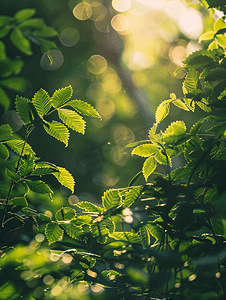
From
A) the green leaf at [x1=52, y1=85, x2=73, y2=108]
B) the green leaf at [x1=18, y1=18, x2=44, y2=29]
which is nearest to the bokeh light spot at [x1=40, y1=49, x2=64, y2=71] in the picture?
the green leaf at [x1=18, y1=18, x2=44, y2=29]

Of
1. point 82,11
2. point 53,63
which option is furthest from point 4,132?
point 82,11

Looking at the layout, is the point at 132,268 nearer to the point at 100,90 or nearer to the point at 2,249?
the point at 2,249

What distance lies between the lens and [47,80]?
166 inches

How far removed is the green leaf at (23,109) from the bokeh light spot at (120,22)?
279 inches

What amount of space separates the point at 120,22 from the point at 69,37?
263 cm

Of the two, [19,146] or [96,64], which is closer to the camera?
[19,146]

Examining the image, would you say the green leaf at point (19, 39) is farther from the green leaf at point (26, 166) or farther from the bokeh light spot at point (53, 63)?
the bokeh light spot at point (53, 63)

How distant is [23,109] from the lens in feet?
2.04

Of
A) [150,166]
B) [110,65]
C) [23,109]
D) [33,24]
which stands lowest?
[110,65]

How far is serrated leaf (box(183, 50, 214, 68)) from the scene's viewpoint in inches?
26.6

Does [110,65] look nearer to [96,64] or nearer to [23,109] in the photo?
[96,64]

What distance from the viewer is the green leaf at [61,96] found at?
653 mm

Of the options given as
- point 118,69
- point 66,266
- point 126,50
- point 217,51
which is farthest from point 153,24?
point 66,266

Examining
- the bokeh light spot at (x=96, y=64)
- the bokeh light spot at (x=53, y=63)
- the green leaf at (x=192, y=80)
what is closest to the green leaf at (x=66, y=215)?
the green leaf at (x=192, y=80)
